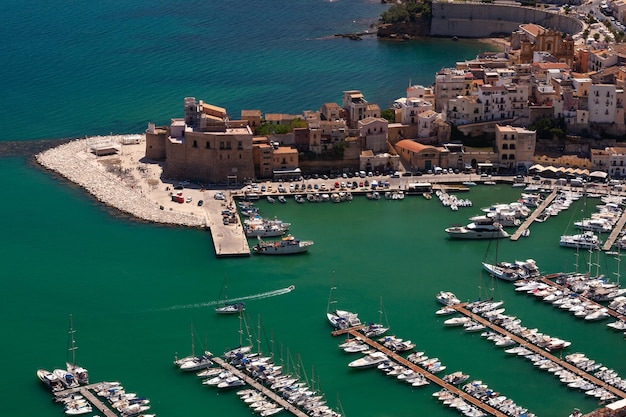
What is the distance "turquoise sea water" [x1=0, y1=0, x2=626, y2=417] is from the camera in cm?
5900

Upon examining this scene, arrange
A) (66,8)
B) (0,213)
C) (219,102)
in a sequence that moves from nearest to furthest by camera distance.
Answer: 1. (0,213)
2. (219,102)
3. (66,8)

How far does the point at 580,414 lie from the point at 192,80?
191 feet

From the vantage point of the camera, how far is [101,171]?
85.6 meters

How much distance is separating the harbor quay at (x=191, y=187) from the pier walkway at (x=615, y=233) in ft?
0.51

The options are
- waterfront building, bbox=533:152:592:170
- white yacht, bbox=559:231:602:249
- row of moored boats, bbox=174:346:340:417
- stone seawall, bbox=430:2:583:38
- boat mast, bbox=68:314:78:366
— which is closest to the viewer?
row of moored boats, bbox=174:346:340:417

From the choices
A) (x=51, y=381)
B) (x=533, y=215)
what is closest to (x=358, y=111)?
(x=533, y=215)

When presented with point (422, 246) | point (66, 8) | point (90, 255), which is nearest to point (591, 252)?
point (422, 246)

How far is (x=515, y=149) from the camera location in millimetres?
84750

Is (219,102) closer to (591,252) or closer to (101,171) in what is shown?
(101,171)

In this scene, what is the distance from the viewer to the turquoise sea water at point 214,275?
59000mm

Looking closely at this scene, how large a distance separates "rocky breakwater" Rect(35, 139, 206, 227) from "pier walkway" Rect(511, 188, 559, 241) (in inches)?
647

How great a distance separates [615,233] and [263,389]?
25.1 metres

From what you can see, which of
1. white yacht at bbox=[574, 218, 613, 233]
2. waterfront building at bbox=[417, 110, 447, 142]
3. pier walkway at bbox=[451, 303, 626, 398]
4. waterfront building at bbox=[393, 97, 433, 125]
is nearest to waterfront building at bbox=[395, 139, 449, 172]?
waterfront building at bbox=[417, 110, 447, 142]

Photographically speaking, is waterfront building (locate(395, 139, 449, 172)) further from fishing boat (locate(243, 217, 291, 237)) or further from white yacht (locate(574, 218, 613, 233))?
fishing boat (locate(243, 217, 291, 237))
